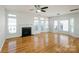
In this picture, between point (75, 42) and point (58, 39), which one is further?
point (58, 39)

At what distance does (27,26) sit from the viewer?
24.8 ft

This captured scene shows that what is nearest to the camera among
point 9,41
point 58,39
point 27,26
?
point 9,41
